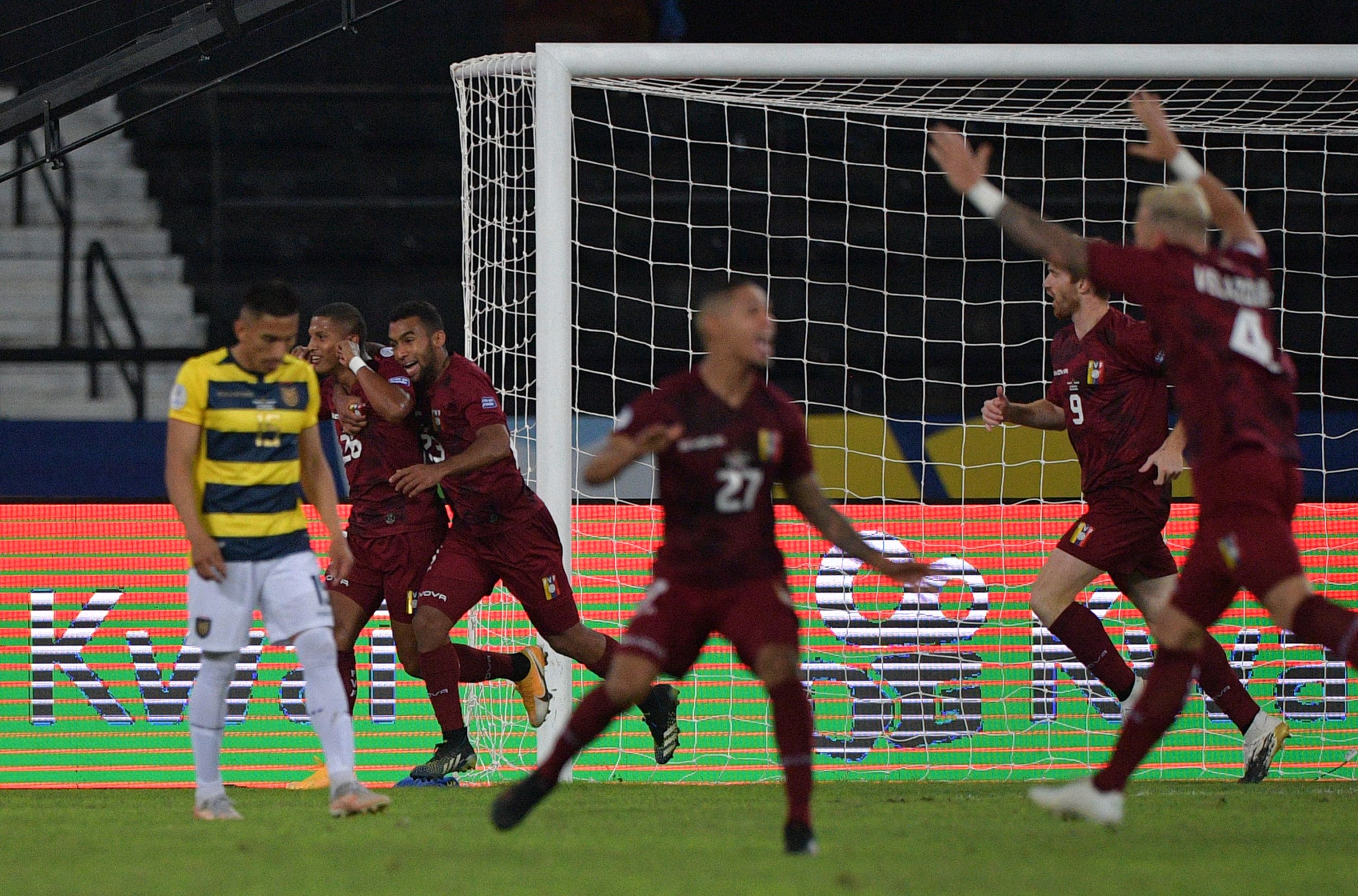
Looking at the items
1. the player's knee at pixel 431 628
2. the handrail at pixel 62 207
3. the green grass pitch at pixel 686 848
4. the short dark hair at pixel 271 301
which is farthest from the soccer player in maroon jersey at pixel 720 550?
the handrail at pixel 62 207

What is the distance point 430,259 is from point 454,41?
2036mm

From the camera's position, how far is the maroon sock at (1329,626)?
4.80 meters

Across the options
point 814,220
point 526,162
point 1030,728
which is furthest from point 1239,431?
point 814,220

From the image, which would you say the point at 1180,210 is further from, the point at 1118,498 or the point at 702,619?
the point at 1118,498

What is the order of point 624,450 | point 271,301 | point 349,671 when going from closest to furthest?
point 624,450 < point 271,301 < point 349,671

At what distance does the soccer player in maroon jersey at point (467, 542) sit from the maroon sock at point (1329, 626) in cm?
342

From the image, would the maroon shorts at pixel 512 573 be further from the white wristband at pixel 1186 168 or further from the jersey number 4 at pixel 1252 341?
the jersey number 4 at pixel 1252 341

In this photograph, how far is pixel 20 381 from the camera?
1252cm

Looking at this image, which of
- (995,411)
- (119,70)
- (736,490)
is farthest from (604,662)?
(119,70)

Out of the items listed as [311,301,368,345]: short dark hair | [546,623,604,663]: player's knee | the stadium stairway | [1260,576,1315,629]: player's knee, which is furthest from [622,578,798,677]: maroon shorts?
the stadium stairway

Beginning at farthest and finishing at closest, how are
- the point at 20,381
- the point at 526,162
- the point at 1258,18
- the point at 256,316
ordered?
the point at 1258,18 < the point at 20,381 < the point at 526,162 < the point at 256,316

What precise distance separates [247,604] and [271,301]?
1006mm

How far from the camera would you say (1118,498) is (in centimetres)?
744

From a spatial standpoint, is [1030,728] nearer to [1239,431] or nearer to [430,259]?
[1239,431]
